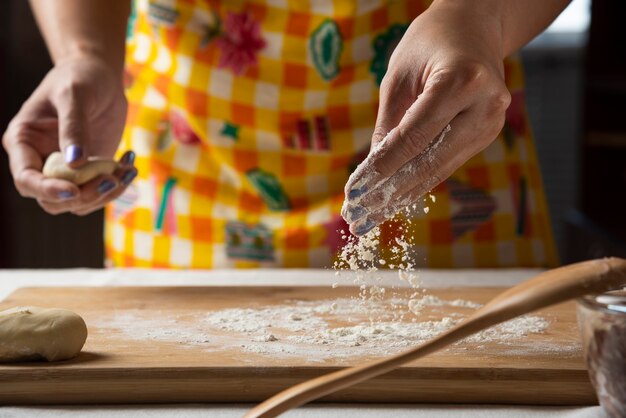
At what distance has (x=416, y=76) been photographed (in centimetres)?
85

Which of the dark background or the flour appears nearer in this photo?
the flour

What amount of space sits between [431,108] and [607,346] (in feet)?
0.91

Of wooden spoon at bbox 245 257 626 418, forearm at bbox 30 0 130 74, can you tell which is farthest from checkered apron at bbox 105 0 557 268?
wooden spoon at bbox 245 257 626 418

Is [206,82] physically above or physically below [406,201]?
above

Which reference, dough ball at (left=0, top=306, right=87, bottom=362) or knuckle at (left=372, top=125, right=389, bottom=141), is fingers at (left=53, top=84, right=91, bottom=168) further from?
knuckle at (left=372, top=125, right=389, bottom=141)

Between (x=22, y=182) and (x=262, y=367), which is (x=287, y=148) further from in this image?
(x=262, y=367)

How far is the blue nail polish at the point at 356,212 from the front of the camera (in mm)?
888

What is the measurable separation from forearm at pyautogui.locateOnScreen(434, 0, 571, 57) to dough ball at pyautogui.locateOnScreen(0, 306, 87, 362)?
51 centimetres

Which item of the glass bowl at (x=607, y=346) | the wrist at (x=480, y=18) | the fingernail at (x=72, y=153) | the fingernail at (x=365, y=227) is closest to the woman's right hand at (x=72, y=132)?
the fingernail at (x=72, y=153)

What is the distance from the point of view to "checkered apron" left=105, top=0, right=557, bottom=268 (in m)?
1.40

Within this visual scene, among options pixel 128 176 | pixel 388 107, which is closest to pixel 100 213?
pixel 128 176

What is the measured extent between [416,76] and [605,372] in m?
0.35

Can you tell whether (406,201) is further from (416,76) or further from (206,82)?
(206,82)

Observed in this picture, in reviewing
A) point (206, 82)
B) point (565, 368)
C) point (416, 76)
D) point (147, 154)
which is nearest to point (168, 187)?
point (147, 154)
